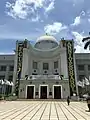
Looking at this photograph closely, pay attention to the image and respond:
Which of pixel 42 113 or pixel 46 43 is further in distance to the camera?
pixel 46 43

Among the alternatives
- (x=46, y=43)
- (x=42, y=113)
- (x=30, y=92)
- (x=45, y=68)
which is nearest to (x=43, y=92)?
(x=30, y=92)

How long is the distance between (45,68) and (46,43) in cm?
754

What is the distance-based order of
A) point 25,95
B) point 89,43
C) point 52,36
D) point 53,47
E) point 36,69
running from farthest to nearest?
point 52,36 → point 53,47 → point 36,69 → point 25,95 → point 89,43

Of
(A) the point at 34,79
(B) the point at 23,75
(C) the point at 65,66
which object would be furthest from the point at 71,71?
(B) the point at 23,75

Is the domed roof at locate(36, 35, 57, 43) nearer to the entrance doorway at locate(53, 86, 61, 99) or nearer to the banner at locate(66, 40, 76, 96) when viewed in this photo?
the banner at locate(66, 40, 76, 96)

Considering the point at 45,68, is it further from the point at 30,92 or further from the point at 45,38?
the point at 30,92

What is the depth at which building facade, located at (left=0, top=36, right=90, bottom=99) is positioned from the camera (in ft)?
126

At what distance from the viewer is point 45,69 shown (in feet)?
151

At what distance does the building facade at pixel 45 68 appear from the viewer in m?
38.3

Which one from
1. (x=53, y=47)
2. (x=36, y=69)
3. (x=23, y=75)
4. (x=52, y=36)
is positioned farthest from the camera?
(x=52, y=36)

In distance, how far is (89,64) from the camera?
4738 centimetres

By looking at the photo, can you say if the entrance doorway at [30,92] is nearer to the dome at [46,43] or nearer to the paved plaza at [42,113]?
the dome at [46,43]

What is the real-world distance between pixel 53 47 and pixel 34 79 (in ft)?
44.5

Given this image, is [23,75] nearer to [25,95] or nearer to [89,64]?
[25,95]
